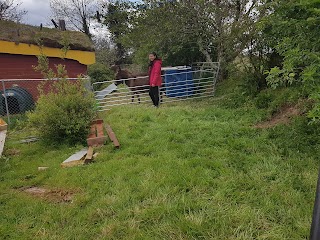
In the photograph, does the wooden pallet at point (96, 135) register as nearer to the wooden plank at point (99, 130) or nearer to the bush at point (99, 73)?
the wooden plank at point (99, 130)

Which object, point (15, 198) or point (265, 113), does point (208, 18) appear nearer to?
point (265, 113)

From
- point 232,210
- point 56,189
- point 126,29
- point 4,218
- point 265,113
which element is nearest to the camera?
point 232,210

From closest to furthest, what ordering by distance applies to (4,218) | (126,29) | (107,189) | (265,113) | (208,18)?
(4,218) → (107,189) → (265,113) → (208,18) → (126,29)

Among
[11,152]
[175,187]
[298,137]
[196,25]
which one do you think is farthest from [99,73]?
[175,187]

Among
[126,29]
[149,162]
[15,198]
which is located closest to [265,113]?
[149,162]

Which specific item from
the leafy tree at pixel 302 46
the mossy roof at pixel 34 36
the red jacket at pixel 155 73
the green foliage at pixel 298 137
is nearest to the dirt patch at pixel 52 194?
the leafy tree at pixel 302 46

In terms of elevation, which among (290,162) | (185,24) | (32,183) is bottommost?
(32,183)

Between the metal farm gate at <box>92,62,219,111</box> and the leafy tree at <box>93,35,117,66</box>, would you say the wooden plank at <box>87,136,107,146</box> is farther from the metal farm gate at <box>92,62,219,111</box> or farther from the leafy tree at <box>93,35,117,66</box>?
the leafy tree at <box>93,35,117,66</box>

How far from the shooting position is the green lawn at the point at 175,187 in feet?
7.95

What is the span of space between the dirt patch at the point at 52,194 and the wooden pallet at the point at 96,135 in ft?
5.09

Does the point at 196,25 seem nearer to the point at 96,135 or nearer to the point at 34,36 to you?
the point at 34,36

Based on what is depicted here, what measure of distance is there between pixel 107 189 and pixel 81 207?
0.38 m

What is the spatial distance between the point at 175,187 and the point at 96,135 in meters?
2.86

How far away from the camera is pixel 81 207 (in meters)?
2.93
